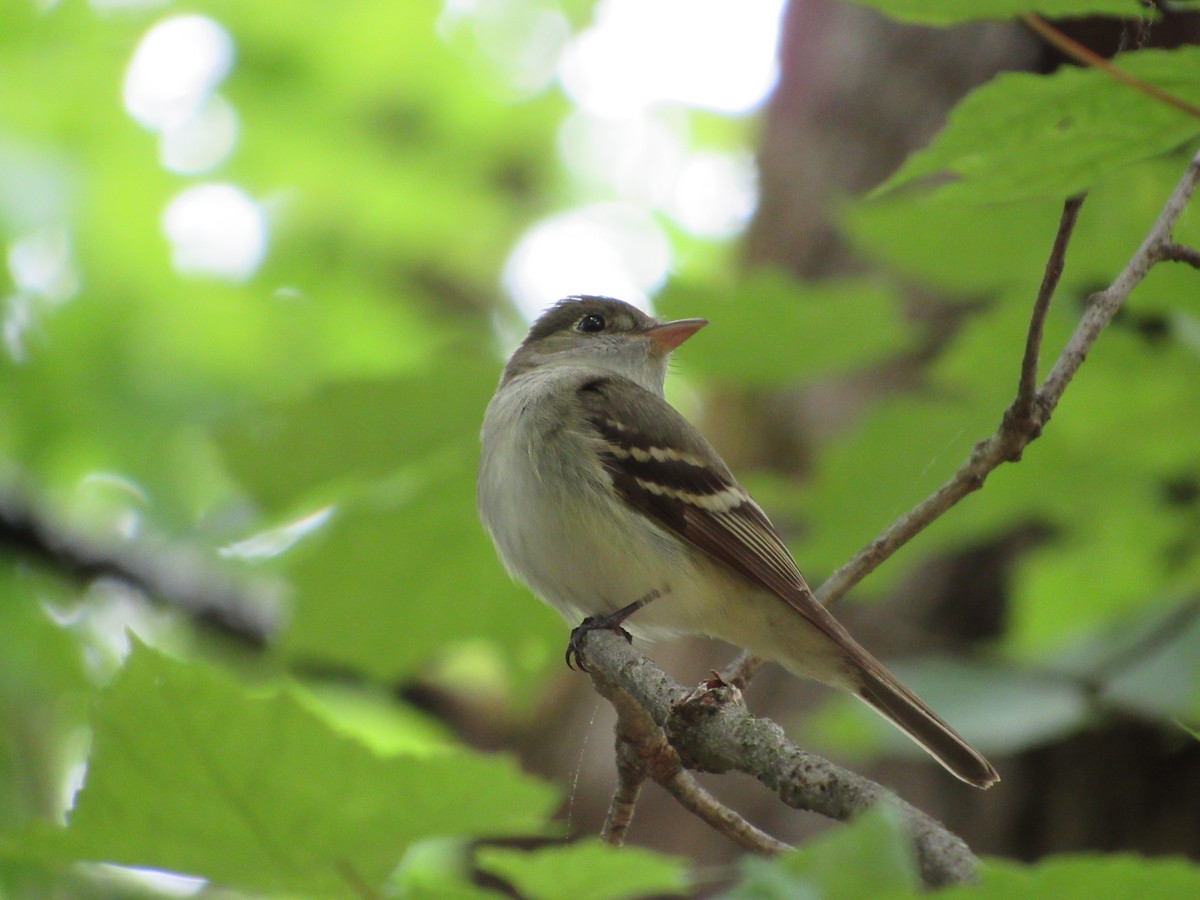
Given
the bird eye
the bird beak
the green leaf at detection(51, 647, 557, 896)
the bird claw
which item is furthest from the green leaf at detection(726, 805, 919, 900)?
the bird eye

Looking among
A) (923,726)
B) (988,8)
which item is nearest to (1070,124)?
(988,8)

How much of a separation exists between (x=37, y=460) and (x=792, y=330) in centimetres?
399

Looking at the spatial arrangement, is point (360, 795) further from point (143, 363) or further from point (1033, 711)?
point (143, 363)

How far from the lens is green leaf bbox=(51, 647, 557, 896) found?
6.46ft

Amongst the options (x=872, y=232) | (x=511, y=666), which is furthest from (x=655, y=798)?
(x=872, y=232)

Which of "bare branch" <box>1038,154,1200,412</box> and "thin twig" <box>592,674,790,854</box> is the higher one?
"bare branch" <box>1038,154,1200,412</box>

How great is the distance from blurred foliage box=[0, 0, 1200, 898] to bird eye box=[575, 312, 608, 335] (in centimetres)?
83

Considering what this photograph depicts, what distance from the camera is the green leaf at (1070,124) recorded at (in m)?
2.33

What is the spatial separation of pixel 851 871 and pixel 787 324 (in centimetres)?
288

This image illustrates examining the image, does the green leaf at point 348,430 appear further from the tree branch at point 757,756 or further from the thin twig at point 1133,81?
the thin twig at point 1133,81

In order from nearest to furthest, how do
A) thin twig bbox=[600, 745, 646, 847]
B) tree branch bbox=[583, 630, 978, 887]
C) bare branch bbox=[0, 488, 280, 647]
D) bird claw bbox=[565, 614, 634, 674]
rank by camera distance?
tree branch bbox=[583, 630, 978, 887] → thin twig bbox=[600, 745, 646, 847] → bird claw bbox=[565, 614, 634, 674] → bare branch bbox=[0, 488, 280, 647]

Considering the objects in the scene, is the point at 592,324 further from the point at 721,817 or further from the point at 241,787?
the point at 241,787

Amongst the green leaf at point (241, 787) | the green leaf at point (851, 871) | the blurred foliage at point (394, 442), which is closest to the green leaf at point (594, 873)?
the blurred foliage at point (394, 442)

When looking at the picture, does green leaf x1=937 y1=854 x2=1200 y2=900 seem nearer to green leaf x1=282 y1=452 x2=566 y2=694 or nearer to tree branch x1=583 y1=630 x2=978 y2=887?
tree branch x1=583 y1=630 x2=978 y2=887
